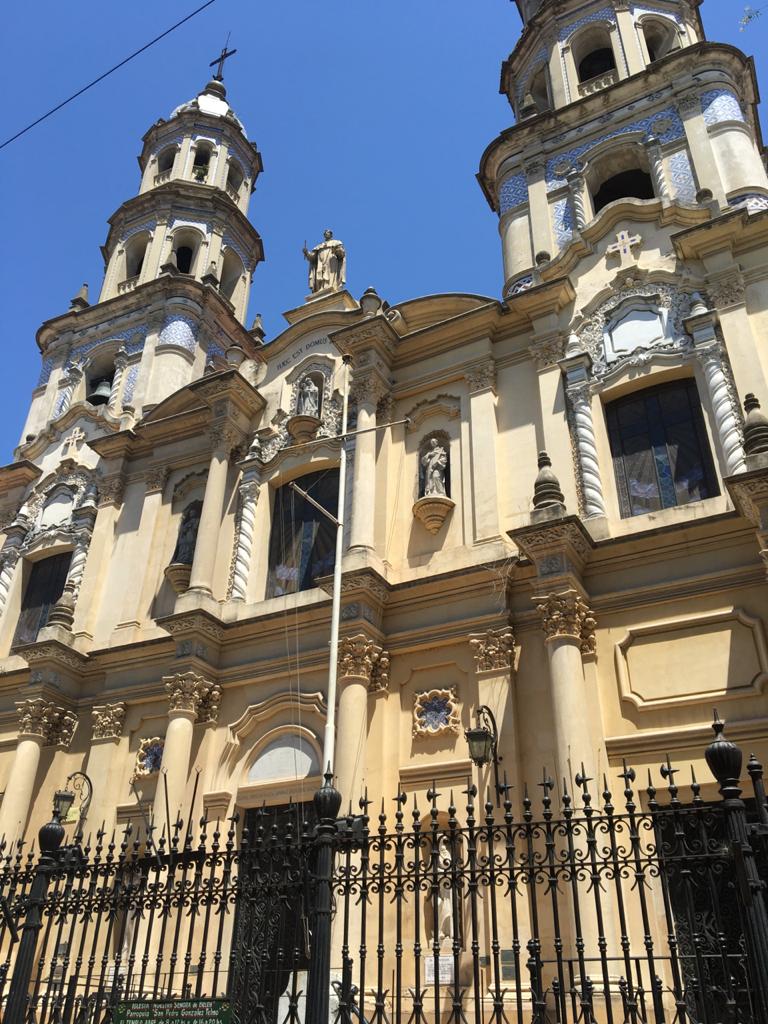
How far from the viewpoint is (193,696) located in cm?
1627

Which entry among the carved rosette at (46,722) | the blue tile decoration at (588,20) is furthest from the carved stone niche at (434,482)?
the blue tile decoration at (588,20)

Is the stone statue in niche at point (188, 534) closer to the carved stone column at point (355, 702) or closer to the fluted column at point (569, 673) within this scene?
the carved stone column at point (355, 702)

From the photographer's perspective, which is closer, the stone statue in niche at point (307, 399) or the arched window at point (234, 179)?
the stone statue in niche at point (307, 399)

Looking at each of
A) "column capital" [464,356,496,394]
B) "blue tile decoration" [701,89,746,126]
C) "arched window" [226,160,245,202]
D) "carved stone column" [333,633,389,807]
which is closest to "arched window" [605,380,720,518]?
"column capital" [464,356,496,394]

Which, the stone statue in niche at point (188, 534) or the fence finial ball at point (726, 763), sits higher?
the stone statue in niche at point (188, 534)

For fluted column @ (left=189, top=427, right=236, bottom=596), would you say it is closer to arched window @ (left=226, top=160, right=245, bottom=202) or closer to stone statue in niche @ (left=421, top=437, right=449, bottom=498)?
stone statue in niche @ (left=421, top=437, right=449, bottom=498)

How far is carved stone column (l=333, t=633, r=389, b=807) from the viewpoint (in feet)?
45.1

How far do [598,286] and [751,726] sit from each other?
9.30 meters

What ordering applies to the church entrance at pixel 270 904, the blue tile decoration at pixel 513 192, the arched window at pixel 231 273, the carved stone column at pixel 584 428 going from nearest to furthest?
1. the church entrance at pixel 270 904
2. the carved stone column at pixel 584 428
3. the blue tile decoration at pixel 513 192
4. the arched window at pixel 231 273

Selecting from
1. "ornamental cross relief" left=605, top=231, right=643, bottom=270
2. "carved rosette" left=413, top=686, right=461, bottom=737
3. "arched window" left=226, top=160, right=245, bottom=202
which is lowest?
"carved rosette" left=413, top=686, right=461, bottom=737

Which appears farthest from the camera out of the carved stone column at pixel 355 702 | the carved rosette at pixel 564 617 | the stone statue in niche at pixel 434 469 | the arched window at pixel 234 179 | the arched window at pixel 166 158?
the arched window at pixel 234 179

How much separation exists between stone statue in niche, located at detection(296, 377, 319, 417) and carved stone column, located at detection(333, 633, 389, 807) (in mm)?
6537

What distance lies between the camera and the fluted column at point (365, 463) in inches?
642

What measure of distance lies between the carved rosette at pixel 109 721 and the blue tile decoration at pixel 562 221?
44.9 feet
